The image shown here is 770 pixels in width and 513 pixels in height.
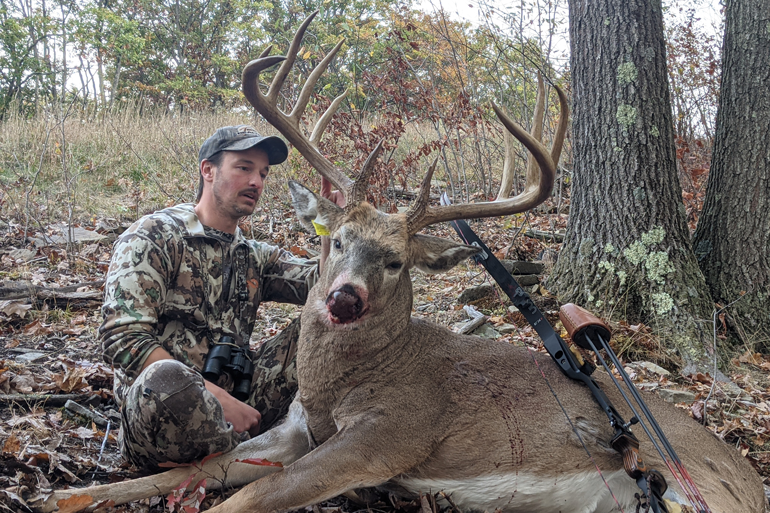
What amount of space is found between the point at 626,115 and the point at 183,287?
14.0 feet

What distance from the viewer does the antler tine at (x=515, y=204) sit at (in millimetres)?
3828

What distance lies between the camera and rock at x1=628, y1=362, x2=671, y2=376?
4911 mm

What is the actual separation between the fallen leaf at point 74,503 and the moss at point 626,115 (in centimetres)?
520

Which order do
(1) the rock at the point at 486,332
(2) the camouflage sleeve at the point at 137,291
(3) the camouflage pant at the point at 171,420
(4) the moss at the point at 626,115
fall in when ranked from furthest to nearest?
(1) the rock at the point at 486,332, (4) the moss at the point at 626,115, (2) the camouflage sleeve at the point at 137,291, (3) the camouflage pant at the point at 171,420

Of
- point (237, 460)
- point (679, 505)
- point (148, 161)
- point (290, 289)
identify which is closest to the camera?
point (679, 505)

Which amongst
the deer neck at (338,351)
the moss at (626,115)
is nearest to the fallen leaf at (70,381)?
the deer neck at (338,351)

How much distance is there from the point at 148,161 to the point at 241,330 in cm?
877

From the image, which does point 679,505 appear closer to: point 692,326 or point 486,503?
point 486,503

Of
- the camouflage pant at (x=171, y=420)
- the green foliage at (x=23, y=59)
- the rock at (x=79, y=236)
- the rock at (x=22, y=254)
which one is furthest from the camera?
the green foliage at (x=23, y=59)

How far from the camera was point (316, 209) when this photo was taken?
393 cm

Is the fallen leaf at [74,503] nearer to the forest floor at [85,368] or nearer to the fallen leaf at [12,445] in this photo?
the forest floor at [85,368]

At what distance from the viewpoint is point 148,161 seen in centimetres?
1186

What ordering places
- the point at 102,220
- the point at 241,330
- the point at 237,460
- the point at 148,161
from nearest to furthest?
the point at 237,460
the point at 241,330
the point at 102,220
the point at 148,161

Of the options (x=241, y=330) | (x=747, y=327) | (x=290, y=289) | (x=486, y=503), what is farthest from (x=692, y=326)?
(x=241, y=330)
